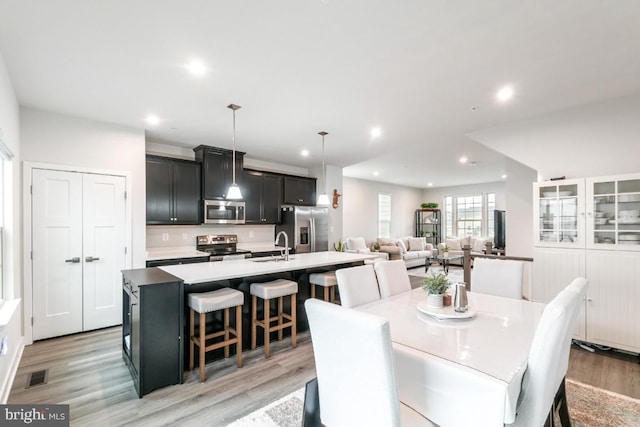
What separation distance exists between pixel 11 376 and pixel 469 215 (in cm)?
1123

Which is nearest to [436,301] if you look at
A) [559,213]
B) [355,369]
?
[355,369]

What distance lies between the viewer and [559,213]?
3426 millimetres

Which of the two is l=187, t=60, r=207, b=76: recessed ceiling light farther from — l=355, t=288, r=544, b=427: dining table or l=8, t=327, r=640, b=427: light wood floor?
l=8, t=327, r=640, b=427: light wood floor

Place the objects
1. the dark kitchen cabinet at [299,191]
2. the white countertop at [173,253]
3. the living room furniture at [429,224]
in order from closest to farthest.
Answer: the white countertop at [173,253] → the dark kitchen cabinet at [299,191] → the living room furniture at [429,224]

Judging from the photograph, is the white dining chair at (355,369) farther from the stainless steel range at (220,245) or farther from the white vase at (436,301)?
the stainless steel range at (220,245)

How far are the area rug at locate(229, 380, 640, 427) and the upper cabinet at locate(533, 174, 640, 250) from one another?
152 centimetres

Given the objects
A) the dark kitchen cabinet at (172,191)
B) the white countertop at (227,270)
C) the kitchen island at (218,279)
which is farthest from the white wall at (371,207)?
the white countertop at (227,270)

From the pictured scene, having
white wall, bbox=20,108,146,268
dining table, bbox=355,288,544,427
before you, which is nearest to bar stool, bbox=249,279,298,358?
dining table, bbox=355,288,544,427

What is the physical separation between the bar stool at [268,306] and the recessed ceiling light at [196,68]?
2.03m

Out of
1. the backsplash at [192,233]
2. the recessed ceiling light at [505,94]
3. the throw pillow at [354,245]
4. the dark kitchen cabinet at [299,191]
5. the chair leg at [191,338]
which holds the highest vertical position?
the recessed ceiling light at [505,94]

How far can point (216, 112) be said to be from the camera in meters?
3.50

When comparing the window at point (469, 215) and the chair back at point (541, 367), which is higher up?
the window at point (469, 215)

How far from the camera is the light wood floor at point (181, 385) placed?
2.10 metres

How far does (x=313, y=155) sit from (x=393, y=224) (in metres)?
5.68
